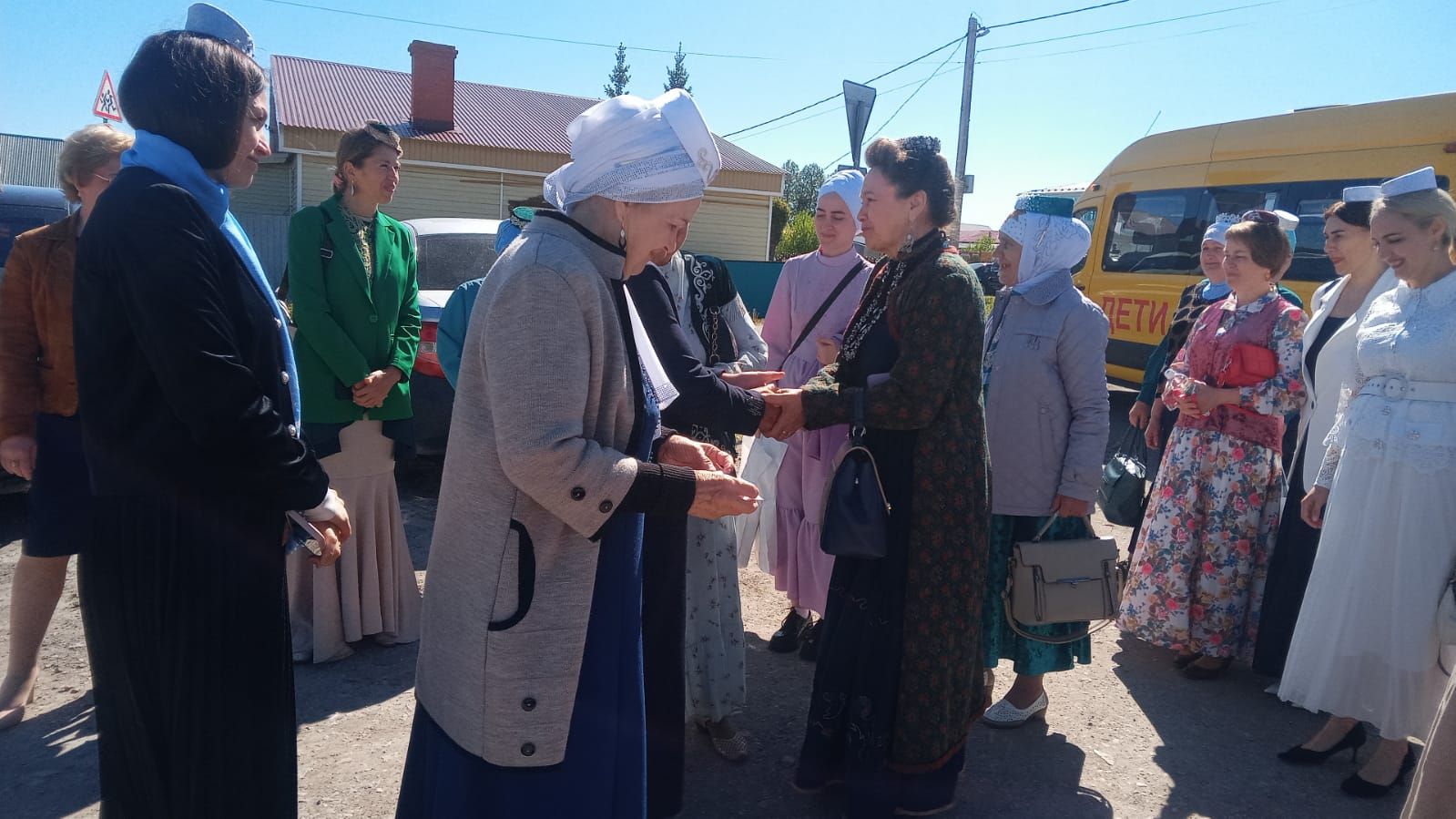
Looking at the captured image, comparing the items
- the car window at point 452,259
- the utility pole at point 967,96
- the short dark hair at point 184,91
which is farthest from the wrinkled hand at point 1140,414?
the utility pole at point 967,96

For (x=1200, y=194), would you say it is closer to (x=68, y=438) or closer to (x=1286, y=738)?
(x=1286, y=738)

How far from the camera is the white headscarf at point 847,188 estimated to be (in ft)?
13.3

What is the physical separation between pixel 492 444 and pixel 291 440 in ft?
1.53

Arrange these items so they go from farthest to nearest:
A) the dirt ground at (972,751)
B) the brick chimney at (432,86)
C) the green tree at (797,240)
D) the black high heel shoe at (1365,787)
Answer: the green tree at (797,240) → the brick chimney at (432,86) → the black high heel shoe at (1365,787) → the dirt ground at (972,751)

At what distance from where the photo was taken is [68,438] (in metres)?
3.04

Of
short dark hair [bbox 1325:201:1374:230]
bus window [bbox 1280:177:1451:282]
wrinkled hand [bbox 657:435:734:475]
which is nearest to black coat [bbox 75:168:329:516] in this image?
wrinkled hand [bbox 657:435:734:475]

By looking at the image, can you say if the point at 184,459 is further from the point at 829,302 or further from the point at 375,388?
the point at 829,302

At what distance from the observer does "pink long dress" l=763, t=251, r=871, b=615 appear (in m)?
3.84

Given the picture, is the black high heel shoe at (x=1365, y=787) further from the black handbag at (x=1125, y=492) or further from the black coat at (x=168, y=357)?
the black coat at (x=168, y=357)

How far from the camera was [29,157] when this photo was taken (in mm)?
32469

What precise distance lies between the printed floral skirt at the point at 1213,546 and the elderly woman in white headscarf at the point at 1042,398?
978 mm

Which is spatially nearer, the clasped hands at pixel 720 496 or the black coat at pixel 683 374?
the clasped hands at pixel 720 496

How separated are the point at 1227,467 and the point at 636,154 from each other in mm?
3364

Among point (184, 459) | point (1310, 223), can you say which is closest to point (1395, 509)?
point (184, 459)
